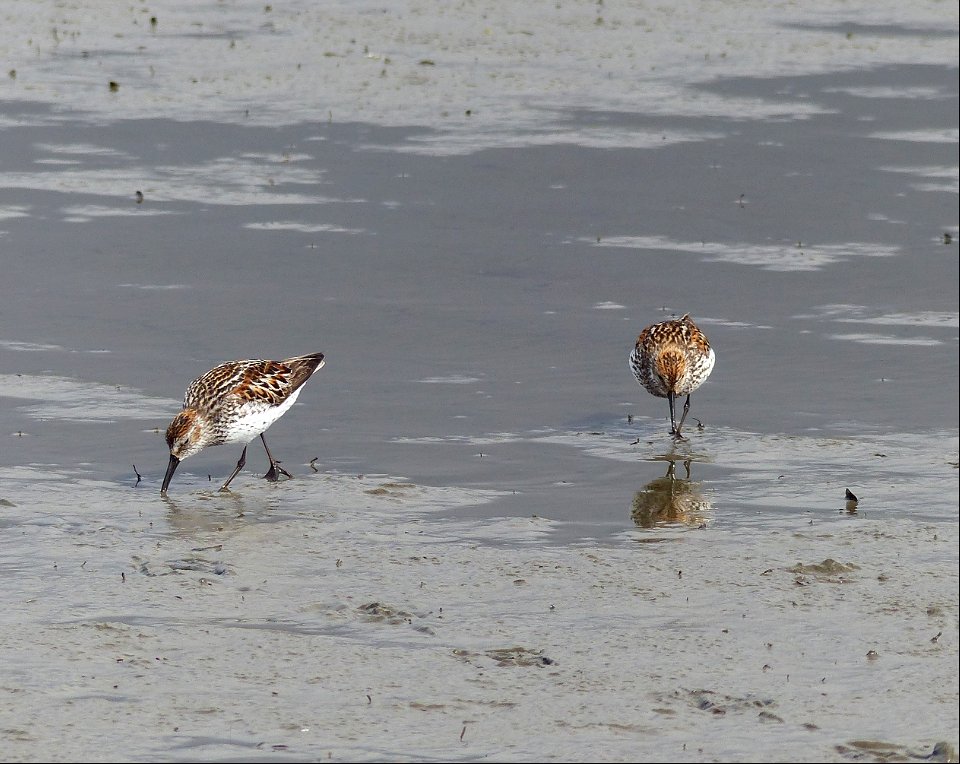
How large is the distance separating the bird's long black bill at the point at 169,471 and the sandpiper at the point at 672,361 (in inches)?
151

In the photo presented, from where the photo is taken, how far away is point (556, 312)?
15.9m

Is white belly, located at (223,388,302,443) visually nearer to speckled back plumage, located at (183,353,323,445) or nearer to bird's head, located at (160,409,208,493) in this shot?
speckled back plumage, located at (183,353,323,445)

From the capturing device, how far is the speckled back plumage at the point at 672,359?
1334 cm

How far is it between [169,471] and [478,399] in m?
2.95

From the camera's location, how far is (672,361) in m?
13.2

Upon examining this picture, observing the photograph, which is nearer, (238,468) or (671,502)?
(671,502)

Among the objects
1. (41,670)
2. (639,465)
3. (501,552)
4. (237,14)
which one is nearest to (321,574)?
(501,552)

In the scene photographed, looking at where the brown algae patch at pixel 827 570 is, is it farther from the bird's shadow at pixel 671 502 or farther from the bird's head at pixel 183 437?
the bird's head at pixel 183 437

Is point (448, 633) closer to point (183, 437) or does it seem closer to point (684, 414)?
point (183, 437)

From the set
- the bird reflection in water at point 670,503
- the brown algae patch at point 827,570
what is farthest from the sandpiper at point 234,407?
the brown algae patch at point 827,570

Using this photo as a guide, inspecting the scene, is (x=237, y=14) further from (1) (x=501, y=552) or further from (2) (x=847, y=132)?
(1) (x=501, y=552)

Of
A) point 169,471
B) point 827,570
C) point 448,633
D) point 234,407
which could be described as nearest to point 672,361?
point 234,407

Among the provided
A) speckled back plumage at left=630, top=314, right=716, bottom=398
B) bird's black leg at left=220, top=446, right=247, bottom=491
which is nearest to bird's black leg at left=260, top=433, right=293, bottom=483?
bird's black leg at left=220, top=446, right=247, bottom=491

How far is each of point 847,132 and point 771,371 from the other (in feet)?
28.9
